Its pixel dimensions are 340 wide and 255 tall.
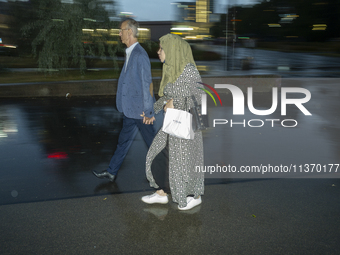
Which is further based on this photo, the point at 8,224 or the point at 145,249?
the point at 8,224

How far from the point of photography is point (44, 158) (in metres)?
6.04

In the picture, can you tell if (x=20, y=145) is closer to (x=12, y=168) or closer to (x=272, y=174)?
(x=12, y=168)

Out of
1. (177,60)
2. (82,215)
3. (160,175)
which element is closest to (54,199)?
(82,215)

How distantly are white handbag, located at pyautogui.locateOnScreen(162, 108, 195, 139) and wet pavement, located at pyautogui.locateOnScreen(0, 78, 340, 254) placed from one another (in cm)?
88

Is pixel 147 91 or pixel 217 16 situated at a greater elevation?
pixel 217 16

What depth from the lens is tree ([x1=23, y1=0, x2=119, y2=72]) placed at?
49.4 feet

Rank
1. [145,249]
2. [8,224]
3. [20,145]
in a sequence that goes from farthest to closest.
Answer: [20,145], [8,224], [145,249]

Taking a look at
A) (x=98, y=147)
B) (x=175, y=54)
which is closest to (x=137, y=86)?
(x=175, y=54)

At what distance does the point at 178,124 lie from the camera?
376 centimetres

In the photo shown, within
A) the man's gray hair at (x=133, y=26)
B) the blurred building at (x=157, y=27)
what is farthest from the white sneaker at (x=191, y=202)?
the blurred building at (x=157, y=27)

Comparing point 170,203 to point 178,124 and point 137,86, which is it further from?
point 137,86

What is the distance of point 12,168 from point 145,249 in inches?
125

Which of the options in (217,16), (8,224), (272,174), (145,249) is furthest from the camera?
(217,16)

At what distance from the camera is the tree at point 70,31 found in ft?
49.4
